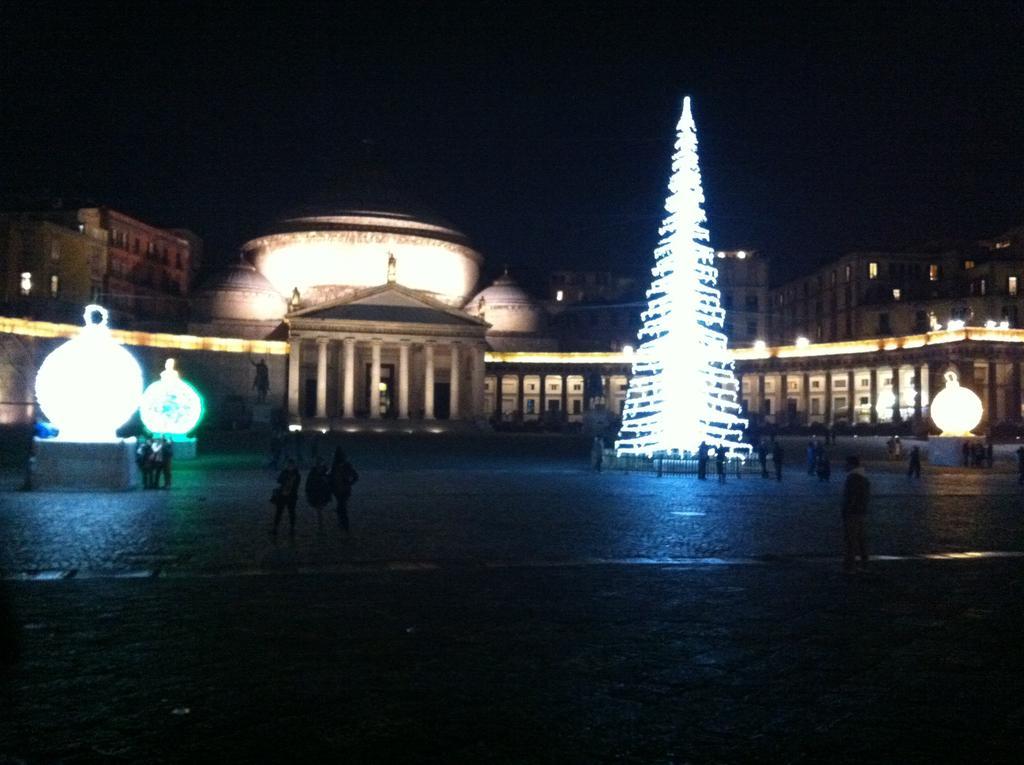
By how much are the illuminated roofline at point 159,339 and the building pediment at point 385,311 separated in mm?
8588

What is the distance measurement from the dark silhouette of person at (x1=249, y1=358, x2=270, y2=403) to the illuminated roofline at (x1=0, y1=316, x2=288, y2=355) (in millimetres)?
1962

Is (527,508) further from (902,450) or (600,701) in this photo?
(902,450)

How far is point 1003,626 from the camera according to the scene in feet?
35.1

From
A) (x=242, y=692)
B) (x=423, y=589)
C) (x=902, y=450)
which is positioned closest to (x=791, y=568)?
(x=423, y=589)

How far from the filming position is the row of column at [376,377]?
264ft

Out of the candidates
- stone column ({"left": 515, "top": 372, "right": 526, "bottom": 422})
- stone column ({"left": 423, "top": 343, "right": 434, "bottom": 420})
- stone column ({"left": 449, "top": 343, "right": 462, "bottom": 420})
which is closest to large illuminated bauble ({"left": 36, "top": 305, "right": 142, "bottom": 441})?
stone column ({"left": 423, "top": 343, "right": 434, "bottom": 420})

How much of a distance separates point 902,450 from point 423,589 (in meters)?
47.3

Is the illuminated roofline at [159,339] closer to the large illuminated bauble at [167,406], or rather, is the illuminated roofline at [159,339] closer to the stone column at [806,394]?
the large illuminated bauble at [167,406]

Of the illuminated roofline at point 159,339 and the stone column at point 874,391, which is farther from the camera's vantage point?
the stone column at point 874,391

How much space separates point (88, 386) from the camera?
27.0 metres

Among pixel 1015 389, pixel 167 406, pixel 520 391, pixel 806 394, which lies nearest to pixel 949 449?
pixel 167 406

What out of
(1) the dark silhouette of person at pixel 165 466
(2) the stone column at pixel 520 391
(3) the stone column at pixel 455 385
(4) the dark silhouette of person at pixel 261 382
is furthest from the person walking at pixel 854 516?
(2) the stone column at pixel 520 391

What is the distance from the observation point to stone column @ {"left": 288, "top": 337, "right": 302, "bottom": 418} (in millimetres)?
80812

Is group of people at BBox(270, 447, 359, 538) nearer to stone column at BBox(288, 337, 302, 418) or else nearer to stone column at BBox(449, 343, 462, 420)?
stone column at BBox(288, 337, 302, 418)
